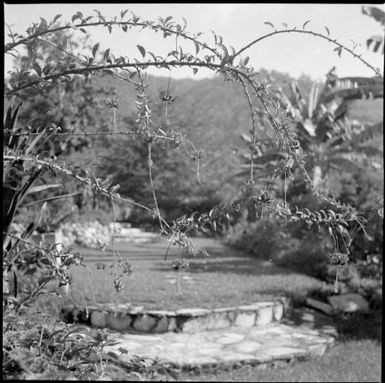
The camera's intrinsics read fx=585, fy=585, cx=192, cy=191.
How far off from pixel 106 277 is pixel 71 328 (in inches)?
223

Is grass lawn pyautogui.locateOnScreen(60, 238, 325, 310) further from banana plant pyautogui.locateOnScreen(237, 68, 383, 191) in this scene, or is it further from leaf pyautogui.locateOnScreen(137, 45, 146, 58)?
banana plant pyautogui.locateOnScreen(237, 68, 383, 191)

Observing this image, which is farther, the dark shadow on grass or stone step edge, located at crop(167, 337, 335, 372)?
the dark shadow on grass

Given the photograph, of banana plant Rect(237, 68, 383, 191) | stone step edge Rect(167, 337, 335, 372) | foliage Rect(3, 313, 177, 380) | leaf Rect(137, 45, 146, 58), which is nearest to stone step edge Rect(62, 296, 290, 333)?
stone step edge Rect(167, 337, 335, 372)

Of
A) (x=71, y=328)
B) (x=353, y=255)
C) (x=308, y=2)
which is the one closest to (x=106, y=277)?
(x=353, y=255)

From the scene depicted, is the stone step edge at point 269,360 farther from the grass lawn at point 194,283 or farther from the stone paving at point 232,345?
the grass lawn at point 194,283

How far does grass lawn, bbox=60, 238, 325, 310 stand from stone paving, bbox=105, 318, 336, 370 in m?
0.40

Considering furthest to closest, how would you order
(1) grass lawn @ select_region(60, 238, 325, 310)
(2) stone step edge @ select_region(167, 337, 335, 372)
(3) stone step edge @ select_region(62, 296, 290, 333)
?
(1) grass lawn @ select_region(60, 238, 325, 310) < (3) stone step edge @ select_region(62, 296, 290, 333) < (2) stone step edge @ select_region(167, 337, 335, 372)

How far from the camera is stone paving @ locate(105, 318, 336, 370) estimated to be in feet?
16.8

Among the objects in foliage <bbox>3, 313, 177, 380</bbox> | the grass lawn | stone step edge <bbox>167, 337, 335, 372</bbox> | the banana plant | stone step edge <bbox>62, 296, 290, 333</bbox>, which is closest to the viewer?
foliage <bbox>3, 313, 177, 380</bbox>

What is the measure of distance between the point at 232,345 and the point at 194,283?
2.13 metres

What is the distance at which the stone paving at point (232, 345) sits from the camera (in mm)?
5133

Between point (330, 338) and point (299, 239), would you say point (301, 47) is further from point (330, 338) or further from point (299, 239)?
point (299, 239)

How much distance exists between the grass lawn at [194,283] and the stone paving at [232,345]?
1.33ft

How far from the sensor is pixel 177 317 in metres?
5.96
